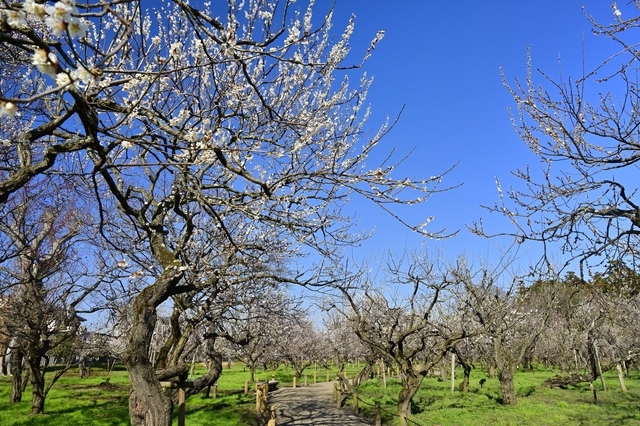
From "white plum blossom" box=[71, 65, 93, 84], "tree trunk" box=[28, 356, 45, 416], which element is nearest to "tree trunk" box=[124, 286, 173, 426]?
"white plum blossom" box=[71, 65, 93, 84]

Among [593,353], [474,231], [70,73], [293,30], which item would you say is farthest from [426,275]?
[70,73]

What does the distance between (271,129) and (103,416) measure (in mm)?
11698

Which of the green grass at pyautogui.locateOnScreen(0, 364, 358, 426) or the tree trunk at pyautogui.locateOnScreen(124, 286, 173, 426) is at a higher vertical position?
the tree trunk at pyautogui.locateOnScreen(124, 286, 173, 426)

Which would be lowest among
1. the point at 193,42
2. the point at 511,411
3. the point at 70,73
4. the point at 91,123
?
the point at 511,411

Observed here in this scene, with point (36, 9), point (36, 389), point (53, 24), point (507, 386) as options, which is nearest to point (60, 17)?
point (53, 24)

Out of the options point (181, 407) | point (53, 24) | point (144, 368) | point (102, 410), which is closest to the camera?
point (53, 24)

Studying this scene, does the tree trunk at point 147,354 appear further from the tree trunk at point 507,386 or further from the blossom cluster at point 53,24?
the tree trunk at point 507,386

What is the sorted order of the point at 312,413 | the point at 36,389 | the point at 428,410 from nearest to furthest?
the point at 36,389
the point at 428,410
the point at 312,413

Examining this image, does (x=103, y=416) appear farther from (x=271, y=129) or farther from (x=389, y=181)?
(x=389, y=181)

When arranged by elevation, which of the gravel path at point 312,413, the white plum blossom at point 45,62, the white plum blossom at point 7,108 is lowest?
the gravel path at point 312,413

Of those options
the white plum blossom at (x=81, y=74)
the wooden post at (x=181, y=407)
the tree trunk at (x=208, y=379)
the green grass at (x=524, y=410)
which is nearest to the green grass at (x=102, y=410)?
the tree trunk at (x=208, y=379)

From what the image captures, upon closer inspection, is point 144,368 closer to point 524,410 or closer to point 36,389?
point 36,389

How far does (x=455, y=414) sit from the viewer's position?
12.9 metres

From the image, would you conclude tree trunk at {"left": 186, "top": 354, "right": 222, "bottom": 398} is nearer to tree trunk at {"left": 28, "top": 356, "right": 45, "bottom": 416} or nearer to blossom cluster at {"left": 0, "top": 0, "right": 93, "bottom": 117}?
tree trunk at {"left": 28, "top": 356, "right": 45, "bottom": 416}
